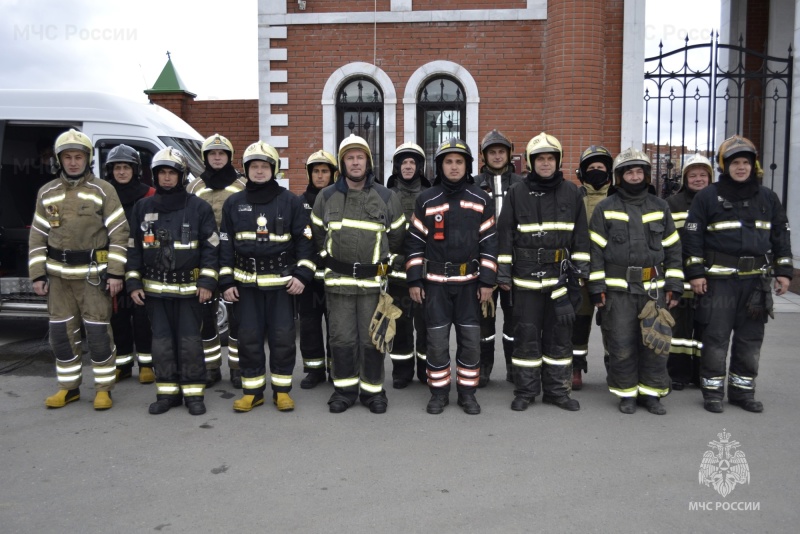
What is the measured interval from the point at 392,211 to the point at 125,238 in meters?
2.25

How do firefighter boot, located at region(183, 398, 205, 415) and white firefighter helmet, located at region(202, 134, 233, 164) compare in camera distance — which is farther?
white firefighter helmet, located at region(202, 134, 233, 164)

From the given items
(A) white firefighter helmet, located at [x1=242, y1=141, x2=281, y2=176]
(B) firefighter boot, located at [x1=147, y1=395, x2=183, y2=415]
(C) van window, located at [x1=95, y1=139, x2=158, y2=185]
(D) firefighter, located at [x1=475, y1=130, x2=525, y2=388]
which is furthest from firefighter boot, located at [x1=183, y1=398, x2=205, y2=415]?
(C) van window, located at [x1=95, y1=139, x2=158, y2=185]

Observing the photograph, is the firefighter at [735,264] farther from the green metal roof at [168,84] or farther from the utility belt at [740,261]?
the green metal roof at [168,84]

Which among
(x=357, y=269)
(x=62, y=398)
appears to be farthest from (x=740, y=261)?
(x=62, y=398)

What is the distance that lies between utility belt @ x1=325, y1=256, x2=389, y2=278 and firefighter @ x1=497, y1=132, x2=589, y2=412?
1010mm

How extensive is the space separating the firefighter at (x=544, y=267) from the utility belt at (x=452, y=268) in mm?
229

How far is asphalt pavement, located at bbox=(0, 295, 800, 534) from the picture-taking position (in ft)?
12.2

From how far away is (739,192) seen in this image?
5473 millimetres

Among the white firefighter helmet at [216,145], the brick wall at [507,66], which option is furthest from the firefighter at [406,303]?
the brick wall at [507,66]

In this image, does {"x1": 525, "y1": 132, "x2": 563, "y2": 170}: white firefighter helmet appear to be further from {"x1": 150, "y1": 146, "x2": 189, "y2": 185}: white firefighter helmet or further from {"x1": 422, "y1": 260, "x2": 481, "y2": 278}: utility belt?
{"x1": 150, "y1": 146, "x2": 189, "y2": 185}: white firefighter helmet

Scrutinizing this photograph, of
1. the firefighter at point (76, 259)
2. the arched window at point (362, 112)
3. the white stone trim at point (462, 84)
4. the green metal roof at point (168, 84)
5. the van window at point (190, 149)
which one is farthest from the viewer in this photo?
the green metal roof at point (168, 84)

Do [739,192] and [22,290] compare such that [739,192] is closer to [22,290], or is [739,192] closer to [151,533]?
[151,533]

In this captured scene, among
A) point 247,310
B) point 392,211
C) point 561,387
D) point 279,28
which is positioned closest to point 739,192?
point 561,387

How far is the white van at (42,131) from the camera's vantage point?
25.5ft
